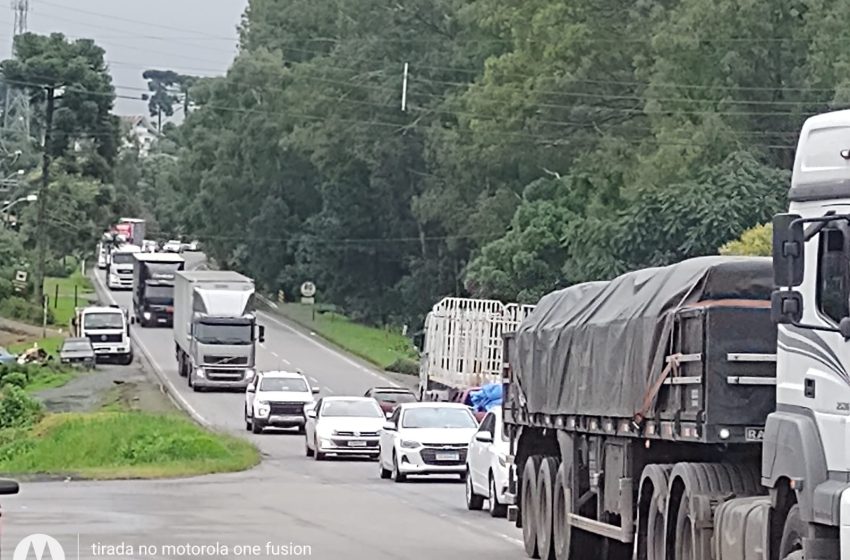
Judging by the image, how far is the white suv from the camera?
50.1 m

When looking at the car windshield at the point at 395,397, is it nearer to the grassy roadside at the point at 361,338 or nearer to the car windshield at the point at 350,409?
the car windshield at the point at 350,409

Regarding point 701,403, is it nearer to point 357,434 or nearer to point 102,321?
point 357,434

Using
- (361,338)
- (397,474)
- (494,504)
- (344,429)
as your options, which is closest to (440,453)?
(397,474)

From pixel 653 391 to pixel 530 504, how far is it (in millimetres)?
5425

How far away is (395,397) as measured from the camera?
49812 millimetres

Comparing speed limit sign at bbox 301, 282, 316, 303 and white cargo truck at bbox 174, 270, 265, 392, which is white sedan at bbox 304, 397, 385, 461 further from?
speed limit sign at bbox 301, 282, 316, 303

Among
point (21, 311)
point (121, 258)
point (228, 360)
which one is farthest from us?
point (121, 258)

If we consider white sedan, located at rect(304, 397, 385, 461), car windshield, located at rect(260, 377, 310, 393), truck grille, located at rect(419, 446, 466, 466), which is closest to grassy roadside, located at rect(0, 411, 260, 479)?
white sedan, located at rect(304, 397, 385, 461)

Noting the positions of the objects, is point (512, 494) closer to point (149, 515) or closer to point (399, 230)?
point (149, 515)

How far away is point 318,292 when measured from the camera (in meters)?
105

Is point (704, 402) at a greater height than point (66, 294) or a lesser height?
greater

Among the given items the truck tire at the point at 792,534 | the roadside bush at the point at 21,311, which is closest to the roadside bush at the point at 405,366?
the roadside bush at the point at 21,311

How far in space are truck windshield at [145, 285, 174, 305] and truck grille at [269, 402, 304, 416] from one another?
40872 mm

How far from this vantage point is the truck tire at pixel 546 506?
20.2 m
